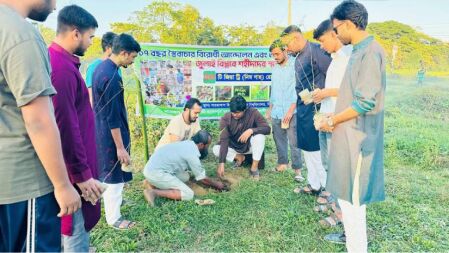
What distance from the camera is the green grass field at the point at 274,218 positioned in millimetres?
2830

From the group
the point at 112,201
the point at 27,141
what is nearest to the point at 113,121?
the point at 112,201

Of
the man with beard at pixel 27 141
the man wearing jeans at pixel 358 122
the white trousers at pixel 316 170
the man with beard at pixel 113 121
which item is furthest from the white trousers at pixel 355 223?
the man with beard at pixel 113 121

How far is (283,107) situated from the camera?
4637 millimetres

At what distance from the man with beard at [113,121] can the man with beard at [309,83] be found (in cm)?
185

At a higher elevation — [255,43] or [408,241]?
[255,43]

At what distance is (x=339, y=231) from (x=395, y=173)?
2.20m

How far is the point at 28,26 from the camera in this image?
4.04 feet

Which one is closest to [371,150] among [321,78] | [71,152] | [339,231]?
[339,231]

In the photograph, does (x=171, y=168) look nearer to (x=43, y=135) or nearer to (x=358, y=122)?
(x=358, y=122)

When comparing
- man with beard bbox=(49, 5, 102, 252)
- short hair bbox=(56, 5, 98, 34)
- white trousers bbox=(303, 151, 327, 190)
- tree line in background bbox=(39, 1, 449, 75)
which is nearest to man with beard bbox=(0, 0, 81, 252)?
man with beard bbox=(49, 5, 102, 252)

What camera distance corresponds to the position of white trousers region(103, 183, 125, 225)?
119 inches

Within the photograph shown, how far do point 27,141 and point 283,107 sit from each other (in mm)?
3747

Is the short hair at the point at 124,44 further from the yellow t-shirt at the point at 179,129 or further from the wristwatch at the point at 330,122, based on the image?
the wristwatch at the point at 330,122

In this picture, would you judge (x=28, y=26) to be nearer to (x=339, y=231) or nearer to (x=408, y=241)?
(x=339, y=231)
